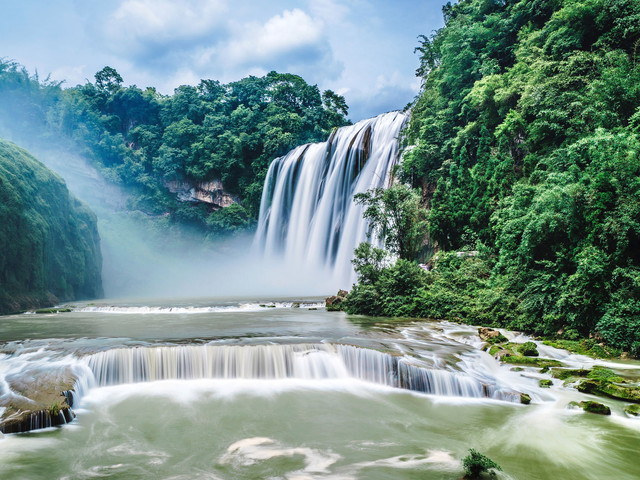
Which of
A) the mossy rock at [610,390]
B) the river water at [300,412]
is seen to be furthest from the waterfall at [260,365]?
the mossy rock at [610,390]

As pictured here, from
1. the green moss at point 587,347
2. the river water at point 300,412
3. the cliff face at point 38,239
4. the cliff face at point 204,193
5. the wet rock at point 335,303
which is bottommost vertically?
the river water at point 300,412

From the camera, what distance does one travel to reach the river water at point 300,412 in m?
4.92

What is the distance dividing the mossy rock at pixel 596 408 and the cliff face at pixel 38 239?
822 inches

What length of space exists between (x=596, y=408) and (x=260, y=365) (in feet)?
19.6

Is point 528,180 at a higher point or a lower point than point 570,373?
higher

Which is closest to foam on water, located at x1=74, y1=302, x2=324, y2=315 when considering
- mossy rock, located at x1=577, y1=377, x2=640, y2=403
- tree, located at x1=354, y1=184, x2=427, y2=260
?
tree, located at x1=354, y1=184, x2=427, y2=260

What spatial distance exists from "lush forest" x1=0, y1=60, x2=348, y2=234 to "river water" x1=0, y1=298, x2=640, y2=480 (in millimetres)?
32510

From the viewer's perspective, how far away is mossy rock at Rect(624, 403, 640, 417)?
6121 millimetres

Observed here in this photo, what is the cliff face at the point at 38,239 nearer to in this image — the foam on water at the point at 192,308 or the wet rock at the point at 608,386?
the foam on water at the point at 192,308

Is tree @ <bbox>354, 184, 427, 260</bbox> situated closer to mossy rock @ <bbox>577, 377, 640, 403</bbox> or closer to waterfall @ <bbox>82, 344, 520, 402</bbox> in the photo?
waterfall @ <bbox>82, 344, 520, 402</bbox>

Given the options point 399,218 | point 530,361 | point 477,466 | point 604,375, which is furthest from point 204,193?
point 477,466

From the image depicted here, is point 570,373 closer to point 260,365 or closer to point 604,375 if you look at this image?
point 604,375

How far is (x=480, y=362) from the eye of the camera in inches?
344

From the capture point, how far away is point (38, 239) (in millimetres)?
19891
